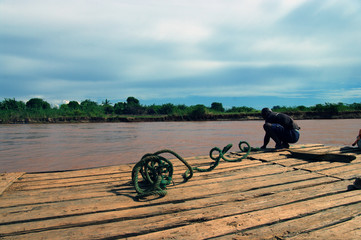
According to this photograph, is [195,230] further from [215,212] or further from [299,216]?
[299,216]

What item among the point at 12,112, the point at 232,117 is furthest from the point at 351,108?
the point at 12,112

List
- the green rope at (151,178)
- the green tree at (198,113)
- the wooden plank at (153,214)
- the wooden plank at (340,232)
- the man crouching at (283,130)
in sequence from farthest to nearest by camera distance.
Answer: the green tree at (198,113), the man crouching at (283,130), the green rope at (151,178), the wooden plank at (153,214), the wooden plank at (340,232)

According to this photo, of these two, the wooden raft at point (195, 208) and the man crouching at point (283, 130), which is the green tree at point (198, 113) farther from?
the wooden raft at point (195, 208)

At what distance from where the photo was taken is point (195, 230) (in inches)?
59.7

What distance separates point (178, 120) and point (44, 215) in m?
24.3

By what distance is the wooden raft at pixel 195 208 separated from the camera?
1500 millimetres

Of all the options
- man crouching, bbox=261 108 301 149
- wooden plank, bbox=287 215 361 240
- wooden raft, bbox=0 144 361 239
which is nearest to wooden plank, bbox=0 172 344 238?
wooden raft, bbox=0 144 361 239

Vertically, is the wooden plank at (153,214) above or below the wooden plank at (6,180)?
below

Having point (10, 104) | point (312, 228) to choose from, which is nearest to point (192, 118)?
point (10, 104)

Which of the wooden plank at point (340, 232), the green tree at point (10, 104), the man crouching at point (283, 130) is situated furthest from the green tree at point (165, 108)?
the wooden plank at point (340, 232)

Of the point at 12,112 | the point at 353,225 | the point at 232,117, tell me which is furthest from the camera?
the point at 232,117

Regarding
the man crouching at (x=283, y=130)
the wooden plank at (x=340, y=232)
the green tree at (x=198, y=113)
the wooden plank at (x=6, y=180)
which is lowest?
the wooden plank at (x=340, y=232)

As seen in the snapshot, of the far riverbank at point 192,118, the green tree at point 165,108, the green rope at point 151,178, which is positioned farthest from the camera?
the green tree at point 165,108

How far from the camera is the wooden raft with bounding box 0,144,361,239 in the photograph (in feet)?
4.92
